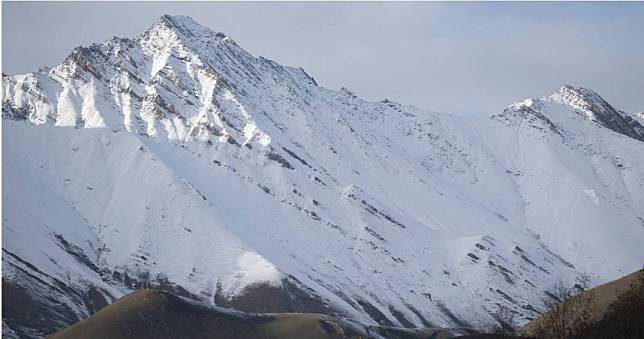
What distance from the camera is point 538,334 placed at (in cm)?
15225

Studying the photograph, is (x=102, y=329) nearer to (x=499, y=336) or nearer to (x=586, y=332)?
(x=499, y=336)

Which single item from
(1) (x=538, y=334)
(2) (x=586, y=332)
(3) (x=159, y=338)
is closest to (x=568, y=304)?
(1) (x=538, y=334)

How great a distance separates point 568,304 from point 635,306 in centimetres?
2472

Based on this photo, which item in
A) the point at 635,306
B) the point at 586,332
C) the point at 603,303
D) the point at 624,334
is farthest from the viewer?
the point at 603,303

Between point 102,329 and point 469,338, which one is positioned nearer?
point 469,338

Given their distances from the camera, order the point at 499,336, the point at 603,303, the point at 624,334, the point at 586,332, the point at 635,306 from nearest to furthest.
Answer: the point at 624,334
the point at 635,306
the point at 586,332
the point at 499,336
the point at 603,303

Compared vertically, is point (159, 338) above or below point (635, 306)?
below

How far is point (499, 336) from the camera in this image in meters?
146

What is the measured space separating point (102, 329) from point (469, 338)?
237 feet

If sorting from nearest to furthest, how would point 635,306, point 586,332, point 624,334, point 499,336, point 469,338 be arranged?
point 624,334, point 635,306, point 586,332, point 499,336, point 469,338

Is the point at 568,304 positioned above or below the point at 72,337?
above

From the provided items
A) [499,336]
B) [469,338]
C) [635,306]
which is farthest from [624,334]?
[469,338]

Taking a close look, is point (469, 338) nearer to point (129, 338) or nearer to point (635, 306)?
point (635, 306)

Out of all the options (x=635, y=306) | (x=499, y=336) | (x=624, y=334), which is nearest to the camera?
(x=624, y=334)
